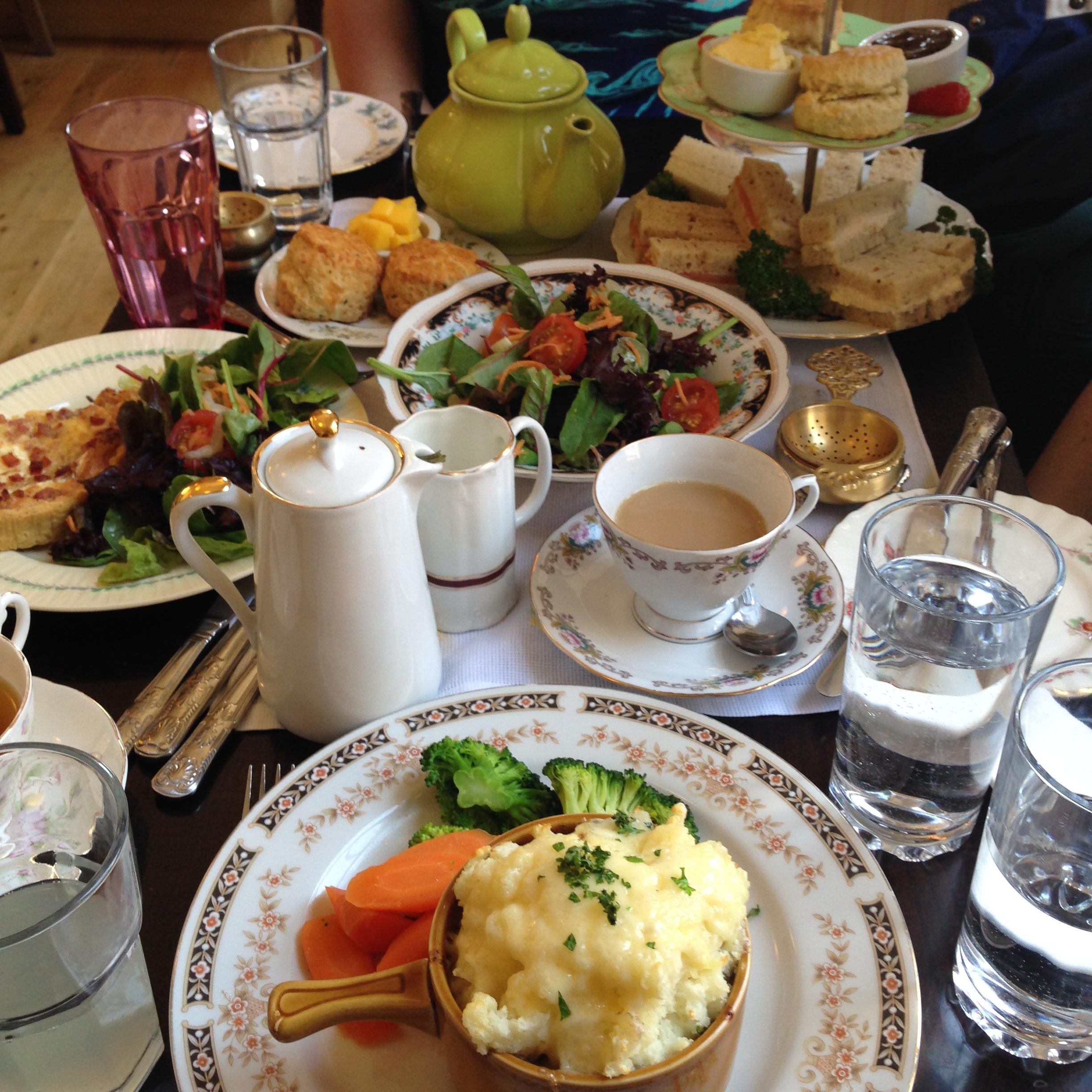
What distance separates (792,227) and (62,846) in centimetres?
141

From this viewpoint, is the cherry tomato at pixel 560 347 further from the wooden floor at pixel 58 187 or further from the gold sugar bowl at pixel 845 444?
the wooden floor at pixel 58 187

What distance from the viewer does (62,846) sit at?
0.75 m

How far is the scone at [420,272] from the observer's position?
1.55 metres

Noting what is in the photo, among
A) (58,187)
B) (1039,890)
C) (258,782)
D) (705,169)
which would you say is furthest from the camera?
(58,187)

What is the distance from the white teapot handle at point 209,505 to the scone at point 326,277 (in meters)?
0.70

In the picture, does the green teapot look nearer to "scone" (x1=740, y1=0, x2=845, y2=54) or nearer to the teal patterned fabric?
"scone" (x1=740, y1=0, x2=845, y2=54)

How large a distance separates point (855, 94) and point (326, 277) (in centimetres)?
83

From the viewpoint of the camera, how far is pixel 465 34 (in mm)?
1726

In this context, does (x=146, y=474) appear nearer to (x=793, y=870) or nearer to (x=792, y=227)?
(x=793, y=870)

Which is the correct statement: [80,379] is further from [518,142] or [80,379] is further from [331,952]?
[331,952]

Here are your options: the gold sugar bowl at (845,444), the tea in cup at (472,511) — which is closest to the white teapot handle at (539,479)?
the tea in cup at (472,511)

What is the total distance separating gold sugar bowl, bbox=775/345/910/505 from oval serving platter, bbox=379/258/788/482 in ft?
0.18

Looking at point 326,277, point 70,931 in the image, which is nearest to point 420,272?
point 326,277

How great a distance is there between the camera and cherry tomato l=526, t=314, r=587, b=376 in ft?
4.57
